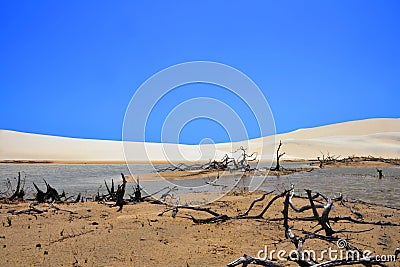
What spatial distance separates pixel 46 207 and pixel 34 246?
15.7 ft

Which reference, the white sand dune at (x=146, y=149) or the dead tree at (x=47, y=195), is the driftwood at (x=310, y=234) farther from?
the white sand dune at (x=146, y=149)

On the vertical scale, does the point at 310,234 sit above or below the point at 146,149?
below

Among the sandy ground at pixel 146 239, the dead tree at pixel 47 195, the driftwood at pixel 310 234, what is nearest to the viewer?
the driftwood at pixel 310 234

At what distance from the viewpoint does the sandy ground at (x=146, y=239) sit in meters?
5.91

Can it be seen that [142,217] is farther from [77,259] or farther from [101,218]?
[77,259]

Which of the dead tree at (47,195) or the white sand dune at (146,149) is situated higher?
the white sand dune at (146,149)

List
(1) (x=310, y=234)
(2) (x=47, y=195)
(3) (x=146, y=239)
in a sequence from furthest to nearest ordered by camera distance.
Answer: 1. (2) (x=47, y=195)
2. (3) (x=146, y=239)
3. (1) (x=310, y=234)

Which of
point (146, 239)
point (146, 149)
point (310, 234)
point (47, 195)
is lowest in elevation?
point (146, 239)

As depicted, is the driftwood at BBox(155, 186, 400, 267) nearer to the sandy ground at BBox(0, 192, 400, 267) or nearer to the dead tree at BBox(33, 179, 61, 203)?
the sandy ground at BBox(0, 192, 400, 267)

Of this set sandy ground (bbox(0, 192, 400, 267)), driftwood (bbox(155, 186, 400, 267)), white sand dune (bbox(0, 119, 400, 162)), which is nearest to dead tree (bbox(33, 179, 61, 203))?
sandy ground (bbox(0, 192, 400, 267))

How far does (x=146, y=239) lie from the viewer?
7047 millimetres

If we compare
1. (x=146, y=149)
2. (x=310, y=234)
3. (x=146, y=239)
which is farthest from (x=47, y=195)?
(x=146, y=149)

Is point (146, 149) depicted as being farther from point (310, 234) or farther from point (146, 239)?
point (310, 234)

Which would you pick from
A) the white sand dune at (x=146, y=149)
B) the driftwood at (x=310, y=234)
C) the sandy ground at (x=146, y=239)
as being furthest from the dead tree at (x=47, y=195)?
the white sand dune at (x=146, y=149)
